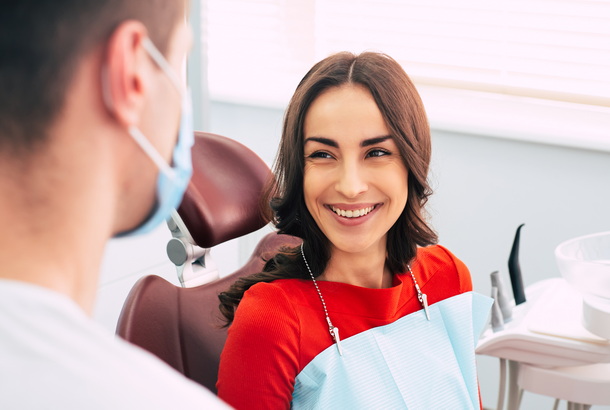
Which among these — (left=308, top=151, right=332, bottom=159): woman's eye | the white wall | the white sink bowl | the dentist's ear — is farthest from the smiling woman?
the white wall

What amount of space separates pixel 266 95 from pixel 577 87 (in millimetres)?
1069

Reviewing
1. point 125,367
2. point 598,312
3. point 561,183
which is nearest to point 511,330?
point 598,312

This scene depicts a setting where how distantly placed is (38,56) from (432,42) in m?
2.22

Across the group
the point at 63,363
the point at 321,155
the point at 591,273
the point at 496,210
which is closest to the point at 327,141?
the point at 321,155

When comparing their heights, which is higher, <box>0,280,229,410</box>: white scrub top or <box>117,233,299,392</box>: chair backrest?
<box>0,280,229,410</box>: white scrub top

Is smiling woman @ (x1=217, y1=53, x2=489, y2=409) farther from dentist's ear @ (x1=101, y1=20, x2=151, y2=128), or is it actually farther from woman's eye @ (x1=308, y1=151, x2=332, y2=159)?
dentist's ear @ (x1=101, y1=20, x2=151, y2=128)

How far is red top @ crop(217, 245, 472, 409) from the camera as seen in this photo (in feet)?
3.65

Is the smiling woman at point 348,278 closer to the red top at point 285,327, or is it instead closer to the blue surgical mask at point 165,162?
the red top at point 285,327

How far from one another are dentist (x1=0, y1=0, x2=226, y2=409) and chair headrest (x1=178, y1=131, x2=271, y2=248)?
0.84m

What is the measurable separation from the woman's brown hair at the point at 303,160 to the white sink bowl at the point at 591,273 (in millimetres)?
396

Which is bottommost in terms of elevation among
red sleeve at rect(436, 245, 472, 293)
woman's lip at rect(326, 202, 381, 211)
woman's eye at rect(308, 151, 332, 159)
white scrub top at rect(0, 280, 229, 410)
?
red sleeve at rect(436, 245, 472, 293)

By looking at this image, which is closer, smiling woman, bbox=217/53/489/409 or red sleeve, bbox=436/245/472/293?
smiling woman, bbox=217/53/489/409

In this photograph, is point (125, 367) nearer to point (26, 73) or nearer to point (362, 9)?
point (26, 73)

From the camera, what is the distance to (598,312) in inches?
57.2
